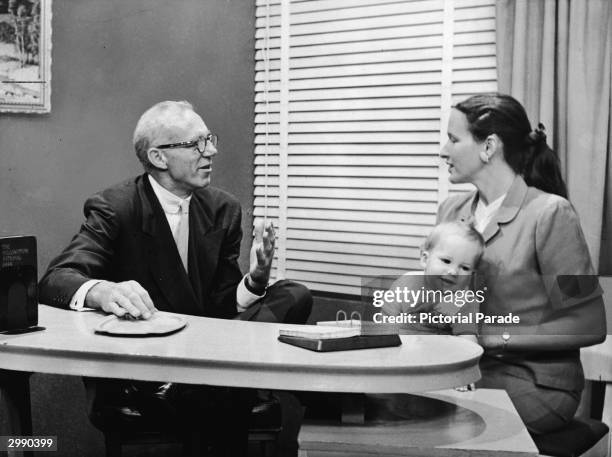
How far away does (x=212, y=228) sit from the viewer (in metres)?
2.71

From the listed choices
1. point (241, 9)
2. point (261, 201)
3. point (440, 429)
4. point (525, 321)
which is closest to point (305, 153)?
point (261, 201)

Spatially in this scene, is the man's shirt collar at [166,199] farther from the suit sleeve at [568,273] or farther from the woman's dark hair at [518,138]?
the suit sleeve at [568,273]

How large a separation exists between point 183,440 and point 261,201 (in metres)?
1.71

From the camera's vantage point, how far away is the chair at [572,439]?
197 centimetres

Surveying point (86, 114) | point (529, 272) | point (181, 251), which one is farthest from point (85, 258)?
point (529, 272)

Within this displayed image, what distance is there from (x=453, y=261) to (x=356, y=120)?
1.44 meters

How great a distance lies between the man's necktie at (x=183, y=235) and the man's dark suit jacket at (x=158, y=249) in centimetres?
2

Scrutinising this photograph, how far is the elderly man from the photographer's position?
219 centimetres

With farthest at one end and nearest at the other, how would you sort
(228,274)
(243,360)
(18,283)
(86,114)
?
1. (86,114)
2. (228,274)
3. (18,283)
4. (243,360)

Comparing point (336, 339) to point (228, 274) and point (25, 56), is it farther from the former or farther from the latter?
point (25, 56)

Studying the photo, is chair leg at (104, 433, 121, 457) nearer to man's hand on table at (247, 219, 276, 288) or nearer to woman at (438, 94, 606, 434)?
man's hand on table at (247, 219, 276, 288)

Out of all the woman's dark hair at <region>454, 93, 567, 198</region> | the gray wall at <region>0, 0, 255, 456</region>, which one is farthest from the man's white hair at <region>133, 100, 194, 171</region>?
the woman's dark hair at <region>454, 93, 567, 198</region>

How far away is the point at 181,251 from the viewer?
265cm

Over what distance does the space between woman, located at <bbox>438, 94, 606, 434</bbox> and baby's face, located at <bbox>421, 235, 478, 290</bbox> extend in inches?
5.2
